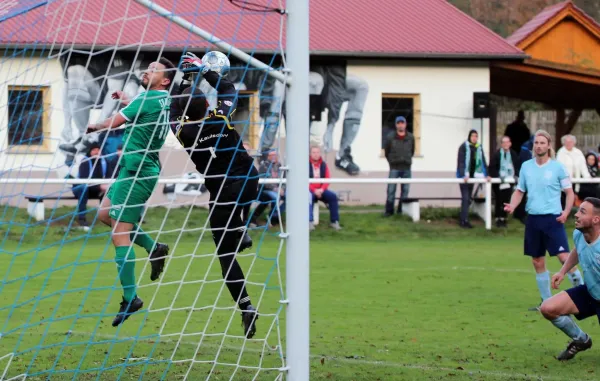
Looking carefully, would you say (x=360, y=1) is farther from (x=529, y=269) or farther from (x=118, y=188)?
(x=118, y=188)

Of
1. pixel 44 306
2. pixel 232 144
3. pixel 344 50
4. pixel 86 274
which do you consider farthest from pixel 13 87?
pixel 344 50

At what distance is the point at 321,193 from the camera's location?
20.9m

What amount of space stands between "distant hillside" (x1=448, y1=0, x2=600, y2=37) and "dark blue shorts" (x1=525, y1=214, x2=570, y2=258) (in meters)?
35.6

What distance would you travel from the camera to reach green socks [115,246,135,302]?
8.60 metres

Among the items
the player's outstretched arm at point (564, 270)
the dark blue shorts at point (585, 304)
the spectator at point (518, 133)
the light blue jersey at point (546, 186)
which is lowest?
the dark blue shorts at point (585, 304)

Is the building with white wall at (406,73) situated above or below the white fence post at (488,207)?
above

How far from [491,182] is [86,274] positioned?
9900 mm

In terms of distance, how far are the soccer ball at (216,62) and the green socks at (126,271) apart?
1.65 metres

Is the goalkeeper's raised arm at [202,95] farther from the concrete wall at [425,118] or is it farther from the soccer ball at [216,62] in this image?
the concrete wall at [425,118]

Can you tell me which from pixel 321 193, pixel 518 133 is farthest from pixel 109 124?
pixel 518 133

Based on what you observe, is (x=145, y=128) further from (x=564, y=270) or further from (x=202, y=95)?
(x=564, y=270)

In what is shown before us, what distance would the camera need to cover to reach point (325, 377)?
7.95 metres

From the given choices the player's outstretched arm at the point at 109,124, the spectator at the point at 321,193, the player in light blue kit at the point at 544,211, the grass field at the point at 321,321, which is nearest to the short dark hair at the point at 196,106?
the player's outstretched arm at the point at 109,124

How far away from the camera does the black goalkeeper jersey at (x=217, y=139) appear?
814 centimetres
